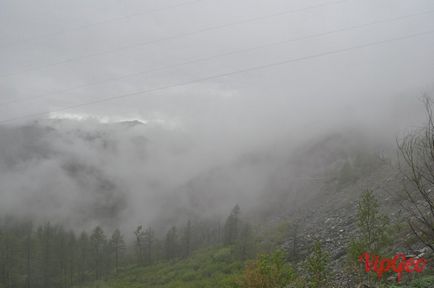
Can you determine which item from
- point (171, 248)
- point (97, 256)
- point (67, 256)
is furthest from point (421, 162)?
point (171, 248)

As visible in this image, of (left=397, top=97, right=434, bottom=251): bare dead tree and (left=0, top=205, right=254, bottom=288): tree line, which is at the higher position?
(left=397, top=97, right=434, bottom=251): bare dead tree

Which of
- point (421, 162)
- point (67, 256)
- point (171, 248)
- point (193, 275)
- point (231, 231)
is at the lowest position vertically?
point (193, 275)

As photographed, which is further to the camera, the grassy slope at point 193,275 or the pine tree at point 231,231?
the pine tree at point 231,231

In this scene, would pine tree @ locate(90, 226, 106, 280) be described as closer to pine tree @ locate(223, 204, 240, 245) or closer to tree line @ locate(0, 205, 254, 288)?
tree line @ locate(0, 205, 254, 288)

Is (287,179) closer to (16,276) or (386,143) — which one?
(386,143)

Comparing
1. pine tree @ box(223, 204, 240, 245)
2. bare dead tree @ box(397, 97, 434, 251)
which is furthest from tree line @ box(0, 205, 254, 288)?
bare dead tree @ box(397, 97, 434, 251)

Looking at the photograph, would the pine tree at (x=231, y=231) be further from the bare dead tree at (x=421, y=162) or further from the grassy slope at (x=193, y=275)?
the bare dead tree at (x=421, y=162)

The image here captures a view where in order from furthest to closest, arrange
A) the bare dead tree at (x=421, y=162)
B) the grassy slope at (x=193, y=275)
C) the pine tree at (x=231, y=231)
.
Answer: the pine tree at (x=231, y=231), the grassy slope at (x=193, y=275), the bare dead tree at (x=421, y=162)

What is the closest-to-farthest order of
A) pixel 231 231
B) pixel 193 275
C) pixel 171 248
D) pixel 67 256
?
pixel 193 275 < pixel 67 256 < pixel 231 231 < pixel 171 248

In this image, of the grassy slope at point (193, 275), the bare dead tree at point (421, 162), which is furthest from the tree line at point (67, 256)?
the bare dead tree at point (421, 162)

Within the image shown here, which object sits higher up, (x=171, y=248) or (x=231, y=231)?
(x=231, y=231)

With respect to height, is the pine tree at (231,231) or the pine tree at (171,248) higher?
the pine tree at (231,231)

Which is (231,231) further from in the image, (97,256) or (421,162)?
(421,162)

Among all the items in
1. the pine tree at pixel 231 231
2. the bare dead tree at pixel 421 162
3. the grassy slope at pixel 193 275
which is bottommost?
the grassy slope at pixel 193 275
